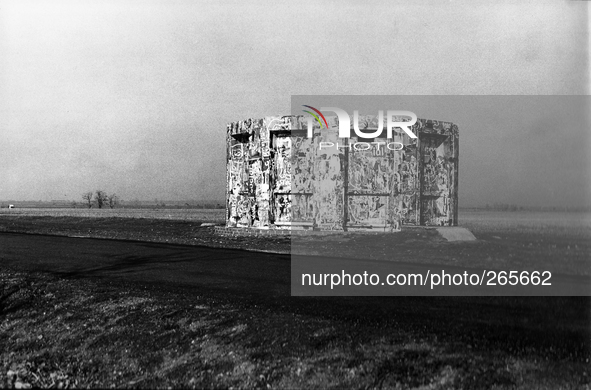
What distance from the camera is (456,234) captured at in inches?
634

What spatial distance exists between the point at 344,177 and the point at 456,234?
4.23m

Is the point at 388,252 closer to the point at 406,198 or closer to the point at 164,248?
the point at 406,198

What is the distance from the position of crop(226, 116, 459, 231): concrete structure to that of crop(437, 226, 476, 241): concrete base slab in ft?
5.54

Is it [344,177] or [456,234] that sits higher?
[344,177]

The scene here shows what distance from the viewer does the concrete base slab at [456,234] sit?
15.8 metres

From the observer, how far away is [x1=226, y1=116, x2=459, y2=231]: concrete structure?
17531 millimetres

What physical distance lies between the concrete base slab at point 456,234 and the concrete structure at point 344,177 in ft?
5.54

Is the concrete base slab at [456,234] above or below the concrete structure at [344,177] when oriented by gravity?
below

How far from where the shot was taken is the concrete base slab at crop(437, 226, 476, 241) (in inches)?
622

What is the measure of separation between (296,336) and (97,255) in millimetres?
10960

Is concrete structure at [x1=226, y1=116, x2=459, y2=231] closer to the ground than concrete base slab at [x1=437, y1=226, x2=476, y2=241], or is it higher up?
higher up

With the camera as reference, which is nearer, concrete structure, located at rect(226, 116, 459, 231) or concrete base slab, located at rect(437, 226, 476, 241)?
concrete base slab, located at rect(437, 226, 476, 241)

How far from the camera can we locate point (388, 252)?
14875 millimetres

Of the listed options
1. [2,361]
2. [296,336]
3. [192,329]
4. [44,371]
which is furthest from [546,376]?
[2,361]
